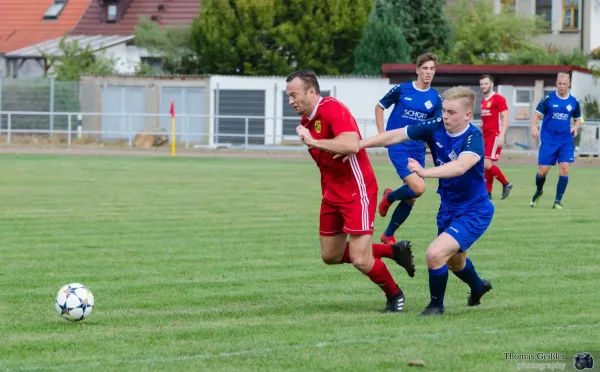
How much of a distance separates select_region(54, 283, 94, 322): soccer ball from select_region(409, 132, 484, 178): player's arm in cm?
249

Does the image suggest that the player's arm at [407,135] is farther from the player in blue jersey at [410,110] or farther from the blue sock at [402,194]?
the player in blue jersey at [410,110]

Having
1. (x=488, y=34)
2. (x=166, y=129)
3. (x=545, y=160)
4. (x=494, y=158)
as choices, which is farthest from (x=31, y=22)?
(x=545, y=160)

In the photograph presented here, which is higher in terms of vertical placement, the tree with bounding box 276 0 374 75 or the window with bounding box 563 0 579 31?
the window with bounding box 563 0 579 31

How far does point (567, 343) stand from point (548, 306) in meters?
1.64

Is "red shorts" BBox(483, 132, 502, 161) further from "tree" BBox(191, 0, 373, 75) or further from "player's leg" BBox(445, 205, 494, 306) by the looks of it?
"tree" BBox(191, 0, 373, 75)

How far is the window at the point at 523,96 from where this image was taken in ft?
134

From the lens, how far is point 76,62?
48594 millimetres

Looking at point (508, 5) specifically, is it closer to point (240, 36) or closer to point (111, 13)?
point (240, 36)

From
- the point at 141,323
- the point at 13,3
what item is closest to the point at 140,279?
the point at 141,323

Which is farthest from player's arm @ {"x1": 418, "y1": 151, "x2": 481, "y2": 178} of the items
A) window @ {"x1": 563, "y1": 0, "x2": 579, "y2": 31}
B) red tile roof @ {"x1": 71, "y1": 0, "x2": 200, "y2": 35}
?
red tile roof @ {"x1": 71, "y1": 0, "x2": 200, "y2": 35}

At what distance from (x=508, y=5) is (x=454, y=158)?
46.4 m

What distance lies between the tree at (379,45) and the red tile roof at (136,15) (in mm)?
13882

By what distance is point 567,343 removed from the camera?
7016mm

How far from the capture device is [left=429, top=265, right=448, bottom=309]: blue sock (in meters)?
8.33
